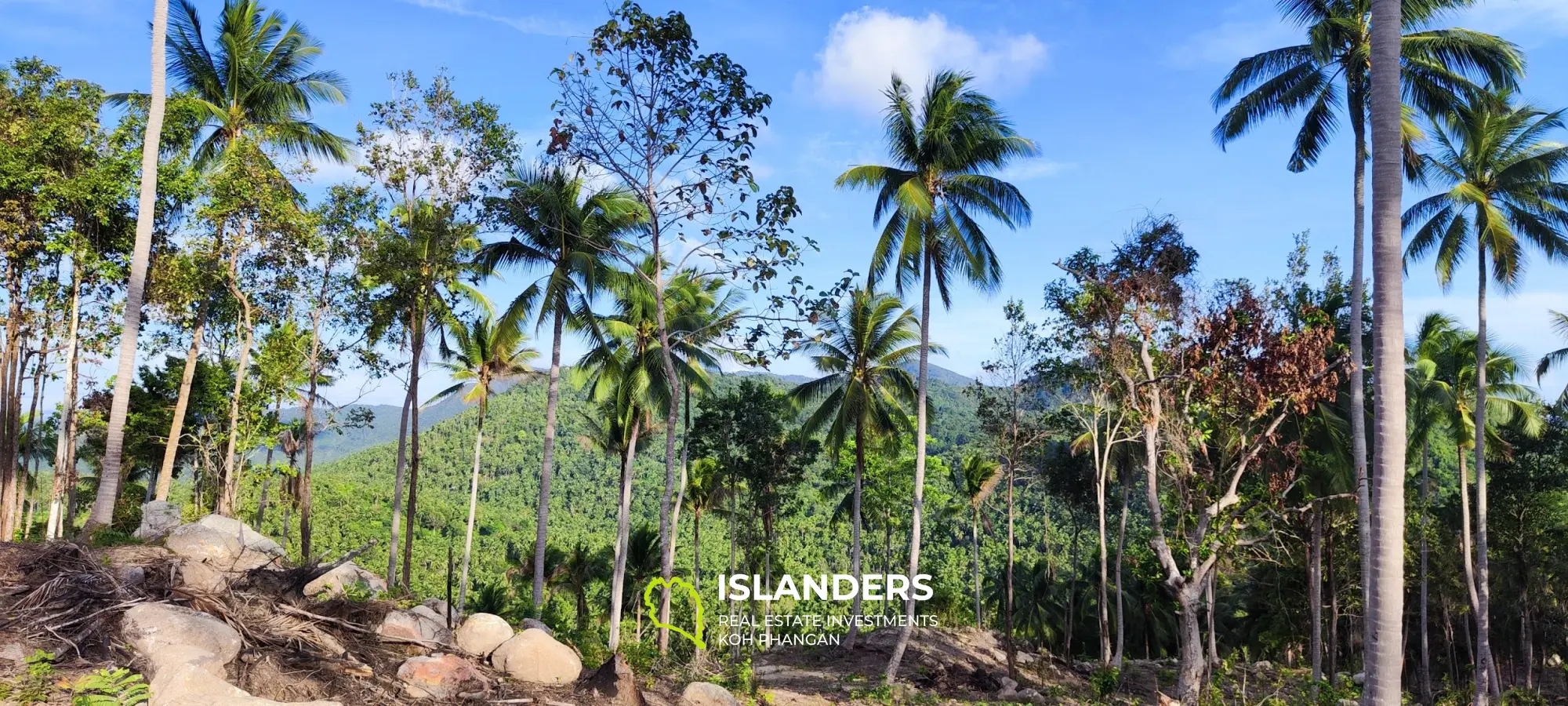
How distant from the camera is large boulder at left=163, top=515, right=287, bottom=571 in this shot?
39.0ft

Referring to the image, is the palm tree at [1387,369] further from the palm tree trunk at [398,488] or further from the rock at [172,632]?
the palm tree trunk at [398,488]

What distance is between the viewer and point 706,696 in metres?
10.8

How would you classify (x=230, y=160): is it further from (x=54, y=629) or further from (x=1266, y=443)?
(x=1266, y=443)

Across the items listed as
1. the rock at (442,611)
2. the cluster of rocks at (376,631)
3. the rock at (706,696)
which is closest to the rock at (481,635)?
the cluster of rocks at (376,631)

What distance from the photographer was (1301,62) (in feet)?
56.7

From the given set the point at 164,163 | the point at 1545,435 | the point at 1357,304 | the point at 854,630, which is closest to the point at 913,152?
the point at 1357,304

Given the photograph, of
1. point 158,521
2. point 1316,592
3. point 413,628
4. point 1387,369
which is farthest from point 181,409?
point 1316,592

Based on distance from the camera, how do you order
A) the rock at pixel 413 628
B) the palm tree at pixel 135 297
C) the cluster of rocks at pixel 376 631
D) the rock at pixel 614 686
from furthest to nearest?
the palm tree at pixel 135 297 < the rock at pixel 413 628 < the rock at pixel 614 686 < the cluster of rocks at pixel 376 631

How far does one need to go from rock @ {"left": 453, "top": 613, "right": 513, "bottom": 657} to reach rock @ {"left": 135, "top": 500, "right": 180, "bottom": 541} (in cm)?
616

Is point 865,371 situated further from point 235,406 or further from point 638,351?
point 235,406

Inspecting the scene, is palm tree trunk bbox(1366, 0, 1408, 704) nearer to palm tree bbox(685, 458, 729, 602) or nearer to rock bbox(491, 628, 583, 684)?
rock bbox(491, 628, 583, 684)

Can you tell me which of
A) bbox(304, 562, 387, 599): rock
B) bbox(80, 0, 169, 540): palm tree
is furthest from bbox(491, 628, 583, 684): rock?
bbox(80, 0, 169, 540): palm tree

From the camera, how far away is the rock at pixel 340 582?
10875 mm

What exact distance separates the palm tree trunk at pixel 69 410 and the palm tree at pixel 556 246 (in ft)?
27.8
